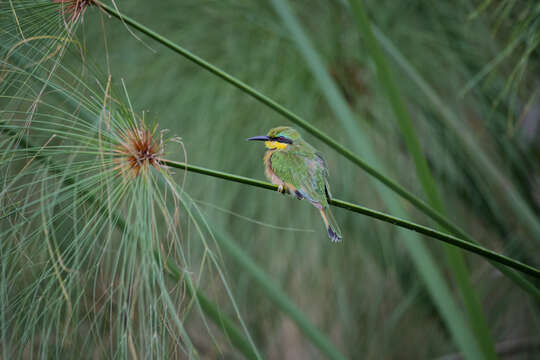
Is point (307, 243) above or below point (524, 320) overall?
above

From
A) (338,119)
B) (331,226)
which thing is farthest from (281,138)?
(338,119)

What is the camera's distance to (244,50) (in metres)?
1.26

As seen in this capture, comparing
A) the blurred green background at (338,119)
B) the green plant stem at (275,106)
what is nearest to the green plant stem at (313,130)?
the green plant stem at (275,106)

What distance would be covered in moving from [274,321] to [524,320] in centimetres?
68

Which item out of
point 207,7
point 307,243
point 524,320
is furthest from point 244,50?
point 524,320

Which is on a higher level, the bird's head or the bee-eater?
the bird's head

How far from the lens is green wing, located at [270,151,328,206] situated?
43 centimetres

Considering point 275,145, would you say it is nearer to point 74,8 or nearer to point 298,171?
point 298,171

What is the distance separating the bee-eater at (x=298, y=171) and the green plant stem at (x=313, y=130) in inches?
0.9

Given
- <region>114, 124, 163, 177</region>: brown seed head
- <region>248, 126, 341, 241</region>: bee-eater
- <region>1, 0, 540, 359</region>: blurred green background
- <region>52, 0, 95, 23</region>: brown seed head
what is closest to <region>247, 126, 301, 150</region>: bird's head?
<region>248, 126, 341, 241</region>: bee-eater

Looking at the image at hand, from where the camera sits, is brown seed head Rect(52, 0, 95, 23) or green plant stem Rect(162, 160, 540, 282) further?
brown seed head Rect(52, 0, 95, 23)

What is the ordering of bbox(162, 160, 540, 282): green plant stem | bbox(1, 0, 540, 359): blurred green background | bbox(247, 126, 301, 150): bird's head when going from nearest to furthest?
bbox(162, 160, 540, 282): green plant stem < bbox(247, 126, 301, 150): bird's head < bbox(1, 0, 540, 359): blurred green background

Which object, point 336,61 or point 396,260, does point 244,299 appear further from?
point 336,61

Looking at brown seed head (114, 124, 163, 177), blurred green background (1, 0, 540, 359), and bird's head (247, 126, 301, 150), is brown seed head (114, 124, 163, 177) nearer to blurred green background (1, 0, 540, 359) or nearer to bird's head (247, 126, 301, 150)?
bird's head (247, 126, 301, 150)
